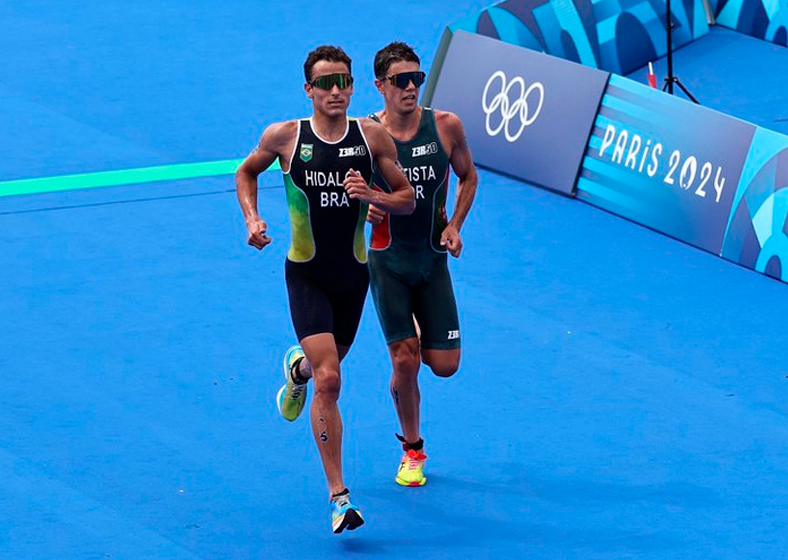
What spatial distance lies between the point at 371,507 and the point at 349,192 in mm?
1796

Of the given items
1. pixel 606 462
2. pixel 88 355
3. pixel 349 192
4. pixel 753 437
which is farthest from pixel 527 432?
pixel 88 355

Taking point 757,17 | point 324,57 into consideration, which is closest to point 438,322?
point 324,57

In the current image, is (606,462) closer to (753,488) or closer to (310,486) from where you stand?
(753,488)

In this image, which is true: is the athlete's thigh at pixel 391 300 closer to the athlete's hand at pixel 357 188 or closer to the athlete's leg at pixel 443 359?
the athlete's leg at pixel 443 359

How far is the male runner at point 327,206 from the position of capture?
326 inches

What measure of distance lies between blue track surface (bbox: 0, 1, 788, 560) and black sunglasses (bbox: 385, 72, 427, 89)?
7.23 feet

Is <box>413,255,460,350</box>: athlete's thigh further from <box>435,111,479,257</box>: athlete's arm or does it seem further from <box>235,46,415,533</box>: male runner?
<box>235,46,415,533</box>: male runner

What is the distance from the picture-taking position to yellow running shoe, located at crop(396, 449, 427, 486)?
29.5 ft

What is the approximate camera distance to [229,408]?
32.6 feet

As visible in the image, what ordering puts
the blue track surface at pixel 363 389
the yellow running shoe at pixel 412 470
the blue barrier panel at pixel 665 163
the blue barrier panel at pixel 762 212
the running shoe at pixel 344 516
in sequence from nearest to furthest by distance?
1. the running shoe at pixel 344 516
2. the blue track surface at pixel 363 389
3. the yellow running shoe at pixel 412 470
4. the blue barrier panel at pixel 762 212
5. the blue barrier panel at pixel 665 163

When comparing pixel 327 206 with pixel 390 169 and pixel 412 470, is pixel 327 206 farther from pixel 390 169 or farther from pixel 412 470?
pixel 412 470

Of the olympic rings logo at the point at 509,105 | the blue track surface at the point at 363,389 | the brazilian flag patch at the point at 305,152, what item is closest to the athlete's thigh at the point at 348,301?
the brazilian flag patch at the point at 305,152

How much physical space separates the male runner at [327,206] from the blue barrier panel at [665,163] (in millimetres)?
4972

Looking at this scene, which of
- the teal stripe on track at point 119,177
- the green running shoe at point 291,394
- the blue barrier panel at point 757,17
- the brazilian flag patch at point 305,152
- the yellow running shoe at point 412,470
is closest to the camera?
the brazilian flag patch at point 305,152
